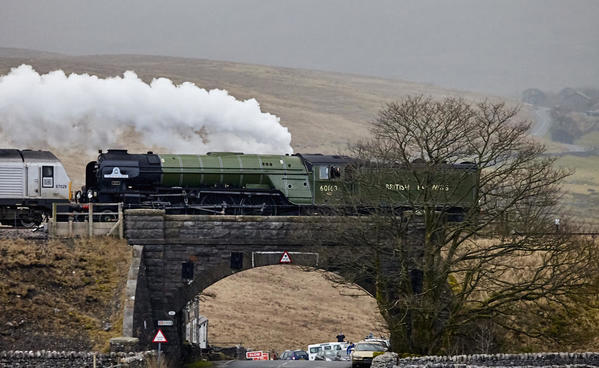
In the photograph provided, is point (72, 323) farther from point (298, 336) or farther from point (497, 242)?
point (298, 336)

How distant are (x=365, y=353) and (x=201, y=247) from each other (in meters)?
7.96

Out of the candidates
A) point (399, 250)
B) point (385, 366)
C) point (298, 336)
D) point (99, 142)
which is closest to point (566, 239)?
point (399, 250)

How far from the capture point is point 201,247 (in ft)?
149

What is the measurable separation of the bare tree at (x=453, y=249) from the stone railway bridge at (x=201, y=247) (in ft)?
5.08

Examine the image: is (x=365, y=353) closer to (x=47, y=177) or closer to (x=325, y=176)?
(x=325, y=176)

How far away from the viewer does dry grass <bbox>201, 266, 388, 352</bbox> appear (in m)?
70.6

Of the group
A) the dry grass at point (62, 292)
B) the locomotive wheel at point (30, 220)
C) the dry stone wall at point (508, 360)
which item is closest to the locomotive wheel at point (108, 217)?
the dry grass at point (62, 292)

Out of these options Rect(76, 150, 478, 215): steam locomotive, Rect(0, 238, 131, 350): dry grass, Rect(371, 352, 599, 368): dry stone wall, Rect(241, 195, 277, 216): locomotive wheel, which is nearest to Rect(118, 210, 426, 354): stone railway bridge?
Rect(0, 238, 131, 350): dry grass

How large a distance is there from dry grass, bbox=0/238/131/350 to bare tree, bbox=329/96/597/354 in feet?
30.4

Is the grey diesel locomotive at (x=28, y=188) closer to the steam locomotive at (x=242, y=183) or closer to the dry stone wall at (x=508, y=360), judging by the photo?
the steam locomotive at (x=242, y=183)

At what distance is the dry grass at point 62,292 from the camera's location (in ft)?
131

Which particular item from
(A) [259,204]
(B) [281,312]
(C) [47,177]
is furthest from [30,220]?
(B) [281,312]

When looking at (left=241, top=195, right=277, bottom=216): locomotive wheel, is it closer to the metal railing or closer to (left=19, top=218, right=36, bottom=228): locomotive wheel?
the metal railing

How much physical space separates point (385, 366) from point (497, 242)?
1547cm
